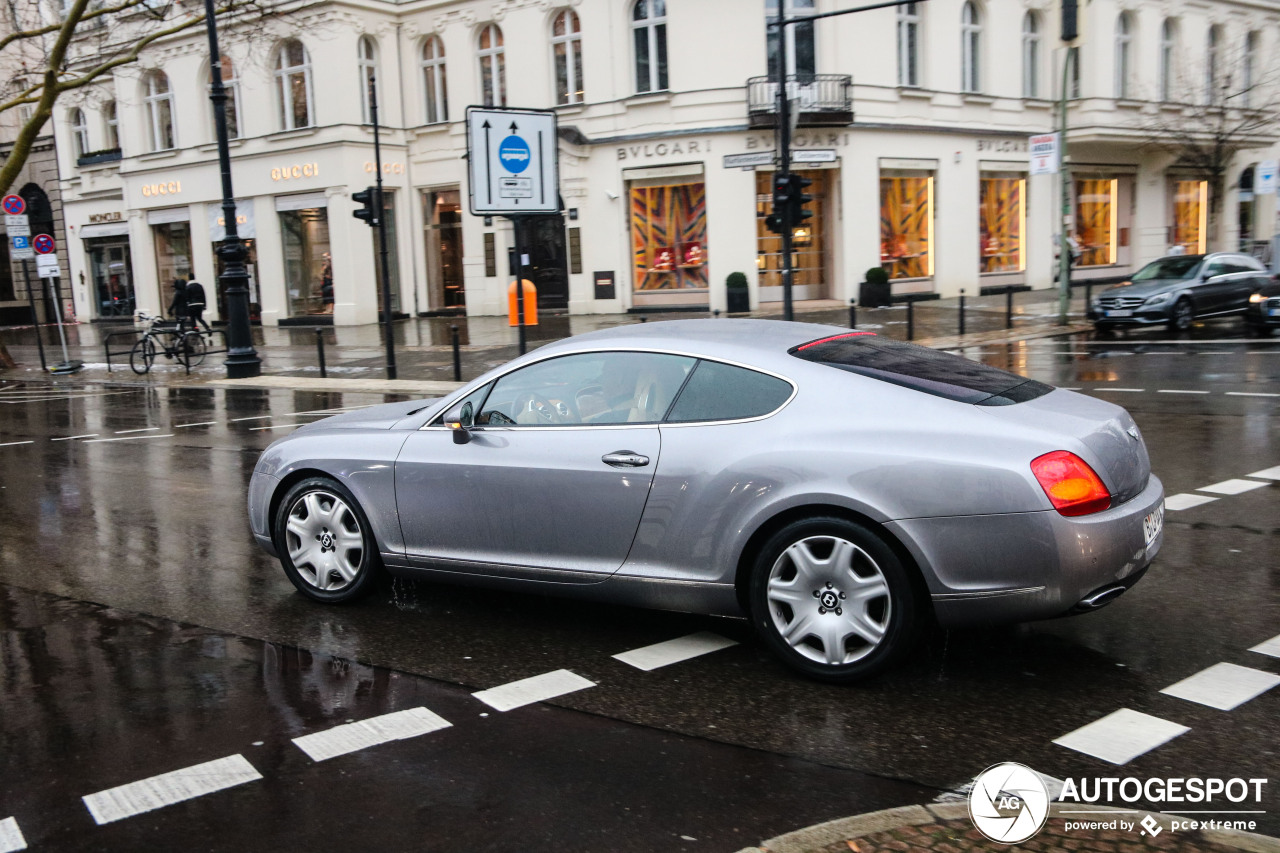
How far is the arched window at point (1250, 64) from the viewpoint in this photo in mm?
38344

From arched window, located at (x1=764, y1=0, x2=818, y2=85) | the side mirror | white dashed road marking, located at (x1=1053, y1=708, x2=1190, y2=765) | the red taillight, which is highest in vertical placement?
arched window, located at (x1=764, y1=0, x2=818, y2=85)

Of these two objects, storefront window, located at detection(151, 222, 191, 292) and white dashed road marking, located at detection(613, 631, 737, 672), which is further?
storefront window, located at detection(151, 222, 191, 292)

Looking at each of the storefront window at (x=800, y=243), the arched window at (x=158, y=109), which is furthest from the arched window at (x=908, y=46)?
the arched window at (x=158, y=109)

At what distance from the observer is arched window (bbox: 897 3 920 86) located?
30688 millimetres

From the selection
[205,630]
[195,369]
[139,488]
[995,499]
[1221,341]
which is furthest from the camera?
[195,369]

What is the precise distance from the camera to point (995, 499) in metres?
4.21

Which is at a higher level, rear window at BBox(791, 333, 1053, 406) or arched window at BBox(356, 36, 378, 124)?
arched window at BBox(356, 36, 378, 124)

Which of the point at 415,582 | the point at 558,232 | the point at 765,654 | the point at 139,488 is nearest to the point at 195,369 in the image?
the point at 558,232

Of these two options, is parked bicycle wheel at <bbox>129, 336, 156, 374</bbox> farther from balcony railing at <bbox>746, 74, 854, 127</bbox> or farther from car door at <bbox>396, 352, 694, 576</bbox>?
car door at <bbox>396, 352, 694, 576</bbox>

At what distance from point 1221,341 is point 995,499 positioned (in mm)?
17911

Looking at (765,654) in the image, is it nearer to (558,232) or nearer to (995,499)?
(995,499)

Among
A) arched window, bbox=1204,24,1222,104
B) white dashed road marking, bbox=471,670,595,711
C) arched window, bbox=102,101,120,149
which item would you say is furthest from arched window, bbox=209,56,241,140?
white dashed road marking, bbox=471,670,595,711

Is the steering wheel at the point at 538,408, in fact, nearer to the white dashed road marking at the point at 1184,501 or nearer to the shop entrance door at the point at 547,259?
the white dashed road marking at the point at 1184,501

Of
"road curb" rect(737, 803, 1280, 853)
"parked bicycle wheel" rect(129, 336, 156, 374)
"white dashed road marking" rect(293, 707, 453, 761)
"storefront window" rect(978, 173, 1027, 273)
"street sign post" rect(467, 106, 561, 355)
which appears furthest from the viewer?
"storefront window" rect(978, 173, 1027, 273)
